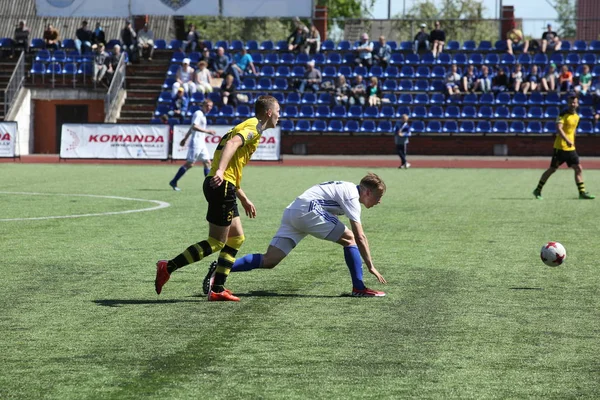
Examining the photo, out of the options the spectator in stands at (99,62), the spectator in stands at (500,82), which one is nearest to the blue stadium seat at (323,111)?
the spectator in stands at (500,82)

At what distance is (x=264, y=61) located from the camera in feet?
144

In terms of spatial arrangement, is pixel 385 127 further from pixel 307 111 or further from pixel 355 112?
pixel 307 111

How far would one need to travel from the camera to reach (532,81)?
40875 mm

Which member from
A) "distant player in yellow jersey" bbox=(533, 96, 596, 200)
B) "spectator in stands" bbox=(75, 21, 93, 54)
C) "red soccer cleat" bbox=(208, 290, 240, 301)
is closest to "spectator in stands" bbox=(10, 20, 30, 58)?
"spectator in stands" bbox=(75, 21, 93, 54)

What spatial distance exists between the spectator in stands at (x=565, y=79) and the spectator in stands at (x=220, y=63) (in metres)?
13.7

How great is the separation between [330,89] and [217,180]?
34.0 metres

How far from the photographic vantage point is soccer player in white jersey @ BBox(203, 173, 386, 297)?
28.8 ft

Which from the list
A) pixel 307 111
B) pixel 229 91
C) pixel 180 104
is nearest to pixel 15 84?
pixel 180 104

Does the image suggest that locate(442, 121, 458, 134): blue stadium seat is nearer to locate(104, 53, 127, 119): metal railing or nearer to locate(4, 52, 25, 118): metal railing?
locate(104, 53, 127, 119): metal railing

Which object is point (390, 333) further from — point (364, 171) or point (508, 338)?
point (364, 171)

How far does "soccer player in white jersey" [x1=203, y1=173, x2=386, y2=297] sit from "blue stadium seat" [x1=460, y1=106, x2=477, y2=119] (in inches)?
1263

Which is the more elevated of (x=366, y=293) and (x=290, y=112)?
(x=290, y=112)

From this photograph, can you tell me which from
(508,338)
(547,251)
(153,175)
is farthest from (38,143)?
(508,338)

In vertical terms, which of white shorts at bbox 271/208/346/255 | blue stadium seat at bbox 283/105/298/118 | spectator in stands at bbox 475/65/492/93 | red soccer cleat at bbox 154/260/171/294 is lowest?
red soccer cleat at bbox 154/260/171/294
